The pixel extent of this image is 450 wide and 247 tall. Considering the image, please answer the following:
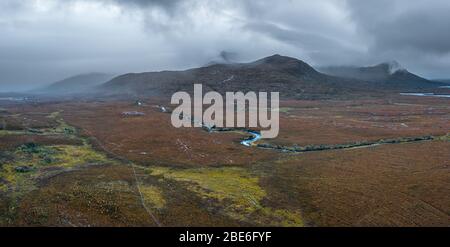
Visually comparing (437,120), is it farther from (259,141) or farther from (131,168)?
(131,168)

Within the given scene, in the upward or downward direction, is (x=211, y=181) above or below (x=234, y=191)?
above

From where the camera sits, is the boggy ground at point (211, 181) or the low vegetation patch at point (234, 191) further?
the low vegetation patch at point (234, 191)

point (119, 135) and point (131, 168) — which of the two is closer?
point (131, 168)

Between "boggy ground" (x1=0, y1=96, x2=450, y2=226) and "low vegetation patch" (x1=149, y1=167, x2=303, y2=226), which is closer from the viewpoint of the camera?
"boggy ground" (x1=0, y1=96, x2=450, y2=226)

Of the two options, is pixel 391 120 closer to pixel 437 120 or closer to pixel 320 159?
pixel 437 120

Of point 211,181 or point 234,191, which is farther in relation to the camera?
point 211,181
